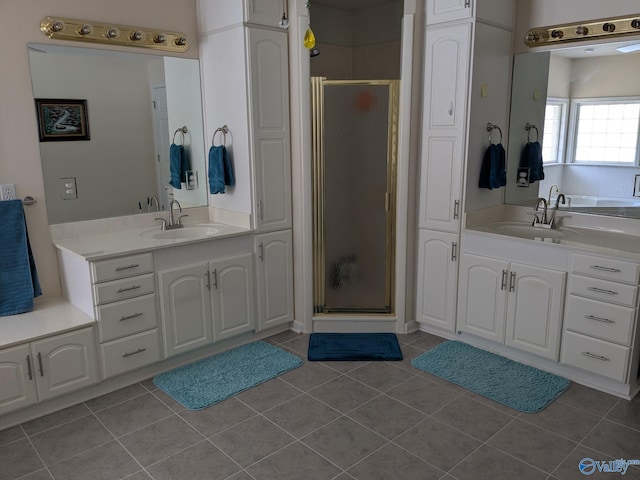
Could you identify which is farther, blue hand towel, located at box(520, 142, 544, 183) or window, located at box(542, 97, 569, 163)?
blue hand towel, located at box(520, 142, 544, 183)

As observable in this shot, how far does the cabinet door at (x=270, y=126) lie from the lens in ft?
11.2

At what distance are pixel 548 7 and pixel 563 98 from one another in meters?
0.61

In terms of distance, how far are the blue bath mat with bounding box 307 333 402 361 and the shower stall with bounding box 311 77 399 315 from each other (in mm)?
194

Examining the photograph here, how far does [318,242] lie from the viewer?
3773 mm

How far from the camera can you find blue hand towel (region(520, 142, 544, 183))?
142 inches

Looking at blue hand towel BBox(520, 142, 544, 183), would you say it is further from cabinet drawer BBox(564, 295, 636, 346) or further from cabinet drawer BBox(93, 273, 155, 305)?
cabinet drawer BBox(93, 273, 155, 305)

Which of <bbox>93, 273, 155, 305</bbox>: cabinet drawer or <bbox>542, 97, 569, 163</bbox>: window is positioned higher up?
<bbox>542, 97, 569, 163</bbox>: window

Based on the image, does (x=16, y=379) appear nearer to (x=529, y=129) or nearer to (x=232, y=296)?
(x=232, y=296)

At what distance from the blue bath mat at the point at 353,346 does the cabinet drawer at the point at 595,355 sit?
3.38 feet

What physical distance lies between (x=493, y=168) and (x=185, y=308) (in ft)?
7.41

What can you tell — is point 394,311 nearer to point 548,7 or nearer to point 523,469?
point 523,469

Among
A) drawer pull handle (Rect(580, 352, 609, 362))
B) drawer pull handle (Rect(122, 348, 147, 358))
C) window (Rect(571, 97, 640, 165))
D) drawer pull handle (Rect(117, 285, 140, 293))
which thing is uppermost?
window (Rect(571, 97, 640, 165))

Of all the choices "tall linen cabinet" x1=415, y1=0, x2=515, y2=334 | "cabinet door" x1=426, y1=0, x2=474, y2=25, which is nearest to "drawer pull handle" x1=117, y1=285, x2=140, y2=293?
"tall linen cabinet" x1=415, y1=0, x2=515, y2=334

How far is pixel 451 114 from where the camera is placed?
11.2ft
